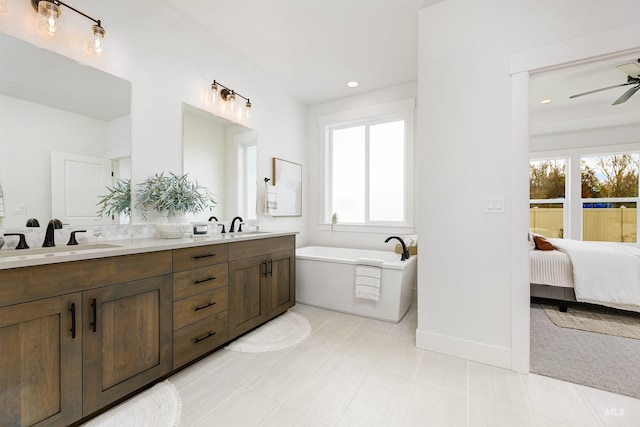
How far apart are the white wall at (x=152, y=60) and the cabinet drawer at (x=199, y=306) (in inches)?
41.1

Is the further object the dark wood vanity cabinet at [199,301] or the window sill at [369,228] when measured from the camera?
the window sill at [369,228]

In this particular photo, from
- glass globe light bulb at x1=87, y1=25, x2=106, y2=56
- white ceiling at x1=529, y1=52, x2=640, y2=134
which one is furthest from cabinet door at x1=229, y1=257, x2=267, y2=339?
white ceiling at x1=529, y1=52, x2=640, y2=134

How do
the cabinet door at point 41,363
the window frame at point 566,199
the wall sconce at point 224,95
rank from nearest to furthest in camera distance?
the cabinet door at point 41,363
the wall sconce at point 224,95
the window frame at point 566,199

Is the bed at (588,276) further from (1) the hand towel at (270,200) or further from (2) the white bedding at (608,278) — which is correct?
(1) the hand towel at (270,200)

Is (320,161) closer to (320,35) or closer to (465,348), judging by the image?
(320,35)

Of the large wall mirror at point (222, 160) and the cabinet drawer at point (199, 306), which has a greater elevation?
the large wall mirror at point (222, 160)

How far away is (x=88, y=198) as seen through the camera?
188 cm

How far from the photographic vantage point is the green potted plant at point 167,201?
82.7 inches

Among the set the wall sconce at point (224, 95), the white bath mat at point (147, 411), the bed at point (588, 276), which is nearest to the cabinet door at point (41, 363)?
the white bath mat at point (147, 411)

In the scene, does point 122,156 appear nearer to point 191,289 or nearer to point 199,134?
point 199,134

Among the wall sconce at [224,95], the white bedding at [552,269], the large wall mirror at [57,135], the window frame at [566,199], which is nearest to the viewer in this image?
the large wall mirror at [57,135]

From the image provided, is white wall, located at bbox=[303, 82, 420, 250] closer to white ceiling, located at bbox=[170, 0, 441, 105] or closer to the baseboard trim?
white ceiling, located at bbox=[170, 0, 441, 105]

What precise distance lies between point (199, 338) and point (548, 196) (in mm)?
6183

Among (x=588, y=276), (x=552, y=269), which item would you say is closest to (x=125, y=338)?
(x=552, y=269)
